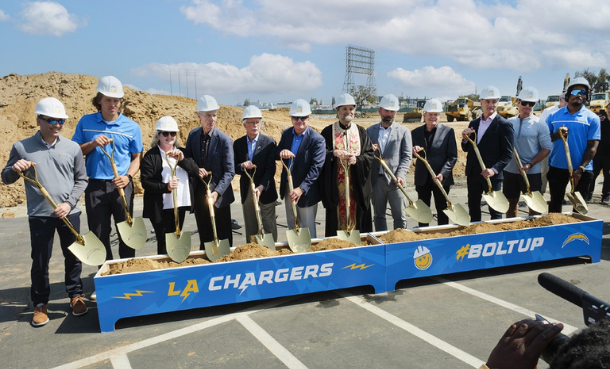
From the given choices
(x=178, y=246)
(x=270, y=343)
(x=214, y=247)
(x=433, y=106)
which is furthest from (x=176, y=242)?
(x=433, y=106)

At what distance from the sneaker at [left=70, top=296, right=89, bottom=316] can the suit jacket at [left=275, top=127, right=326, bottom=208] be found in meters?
2.58

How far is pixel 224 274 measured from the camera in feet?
13.9

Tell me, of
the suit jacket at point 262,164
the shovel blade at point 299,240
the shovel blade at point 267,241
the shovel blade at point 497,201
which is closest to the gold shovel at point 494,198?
the shovel blade at point 497,201

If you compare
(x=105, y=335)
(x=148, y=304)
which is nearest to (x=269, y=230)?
(x=148, y=304)

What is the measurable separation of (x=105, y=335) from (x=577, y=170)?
19.7 feet

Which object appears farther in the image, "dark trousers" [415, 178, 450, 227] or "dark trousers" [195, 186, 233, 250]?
"dark trousers" [415, 178, 450, 227]

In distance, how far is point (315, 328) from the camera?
3963mm

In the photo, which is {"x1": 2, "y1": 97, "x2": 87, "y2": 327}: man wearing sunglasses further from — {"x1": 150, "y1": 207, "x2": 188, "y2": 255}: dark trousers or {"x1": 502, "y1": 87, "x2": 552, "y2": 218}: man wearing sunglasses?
{"x1": 502, "y1": 87, "x2": 552, "y2": 218}: man wearing sunglasses

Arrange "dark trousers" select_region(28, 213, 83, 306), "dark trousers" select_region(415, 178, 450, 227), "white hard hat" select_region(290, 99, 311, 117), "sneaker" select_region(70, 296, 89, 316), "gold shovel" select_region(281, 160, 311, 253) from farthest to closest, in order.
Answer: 1. "dark trousers" select_region(415, 178, 450, 227)
2. "white hard hat" select_region(290, 99, 311, 117)
3. "gold shovel" select_region(281, 160, 311, 253)
4. "sneaker" select_region(70, 296, 89, 316)
5. "dark trousers" select_region(28, 213, 83, 306)

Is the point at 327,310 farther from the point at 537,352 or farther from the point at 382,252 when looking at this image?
the point at 537,352

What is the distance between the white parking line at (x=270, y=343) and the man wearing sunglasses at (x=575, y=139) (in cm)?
468

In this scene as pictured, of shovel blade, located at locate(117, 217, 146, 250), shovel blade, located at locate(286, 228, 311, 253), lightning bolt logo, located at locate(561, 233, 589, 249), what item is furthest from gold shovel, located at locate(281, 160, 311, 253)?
lightning bolt logo, located at locate(561, 233, 589, 249)

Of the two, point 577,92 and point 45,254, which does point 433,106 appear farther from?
point 45,254

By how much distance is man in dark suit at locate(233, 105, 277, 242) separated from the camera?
5379 mm
